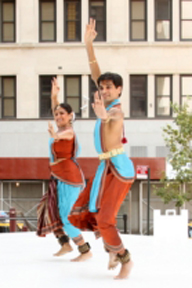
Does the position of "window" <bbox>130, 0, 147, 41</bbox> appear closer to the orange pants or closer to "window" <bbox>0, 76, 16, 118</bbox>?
"window" <bbox>0, 76, 16, 118</bbox>

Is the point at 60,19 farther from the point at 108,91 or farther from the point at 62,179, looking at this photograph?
the point at 108,91

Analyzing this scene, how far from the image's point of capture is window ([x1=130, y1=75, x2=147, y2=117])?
26172 mm

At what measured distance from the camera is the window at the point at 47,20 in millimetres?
26188

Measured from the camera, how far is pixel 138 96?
86.0 ft

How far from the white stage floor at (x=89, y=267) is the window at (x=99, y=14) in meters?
16.9

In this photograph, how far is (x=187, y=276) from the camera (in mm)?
6719

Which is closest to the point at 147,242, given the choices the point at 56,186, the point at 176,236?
the point at 176,236

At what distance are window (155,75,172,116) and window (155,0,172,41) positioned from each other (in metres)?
1.57

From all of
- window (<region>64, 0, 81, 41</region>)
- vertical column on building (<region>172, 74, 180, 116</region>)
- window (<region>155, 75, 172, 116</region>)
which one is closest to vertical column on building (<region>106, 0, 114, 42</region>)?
window (<region>64, 0, 81, 41</region>)

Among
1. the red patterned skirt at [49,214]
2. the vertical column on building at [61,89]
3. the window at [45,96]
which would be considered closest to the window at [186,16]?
the vertical column on building at [61,89]

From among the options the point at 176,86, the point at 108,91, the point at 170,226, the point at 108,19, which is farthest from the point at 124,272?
the point at 108,19

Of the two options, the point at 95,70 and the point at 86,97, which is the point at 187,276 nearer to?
the point at 95,70

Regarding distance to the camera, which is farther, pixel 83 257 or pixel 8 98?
pixel 8 98

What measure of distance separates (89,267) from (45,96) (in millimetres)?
19298
